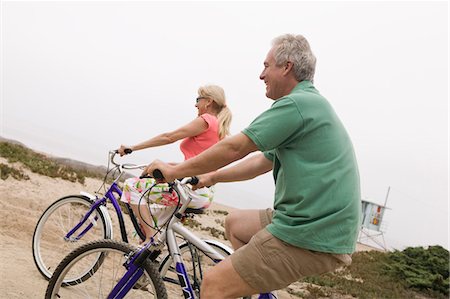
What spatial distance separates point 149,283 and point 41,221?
8.65 ft

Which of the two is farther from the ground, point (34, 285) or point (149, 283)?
point (149, 283)

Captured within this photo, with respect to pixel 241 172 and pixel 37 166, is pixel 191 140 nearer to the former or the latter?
pixel 241 172

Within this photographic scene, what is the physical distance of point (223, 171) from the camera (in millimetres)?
3479

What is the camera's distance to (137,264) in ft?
10.6

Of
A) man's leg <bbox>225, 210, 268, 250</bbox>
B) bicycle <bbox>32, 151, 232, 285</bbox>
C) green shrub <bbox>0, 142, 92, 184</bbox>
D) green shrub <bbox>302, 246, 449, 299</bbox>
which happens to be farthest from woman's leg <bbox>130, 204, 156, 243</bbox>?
green shrub <bbox>0, 142, 92, 184</bbox>

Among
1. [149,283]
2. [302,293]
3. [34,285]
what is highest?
[149,283]

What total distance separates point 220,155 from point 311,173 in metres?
0.53

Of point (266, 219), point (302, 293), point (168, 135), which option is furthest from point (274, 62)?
point (302, 293)

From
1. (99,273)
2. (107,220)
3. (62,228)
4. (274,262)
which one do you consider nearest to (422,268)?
(107,220)

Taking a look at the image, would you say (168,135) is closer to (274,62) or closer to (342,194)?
(274,62)

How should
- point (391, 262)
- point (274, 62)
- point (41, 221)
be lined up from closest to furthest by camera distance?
point (274, 62) < point (41, 221) < point (391, 262)

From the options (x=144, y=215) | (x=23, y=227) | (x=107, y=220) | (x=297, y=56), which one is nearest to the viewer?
(x=297, y=56)

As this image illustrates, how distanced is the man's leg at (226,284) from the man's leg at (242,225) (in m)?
0.67

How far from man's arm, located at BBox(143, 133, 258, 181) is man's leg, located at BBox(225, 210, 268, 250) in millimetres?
807
